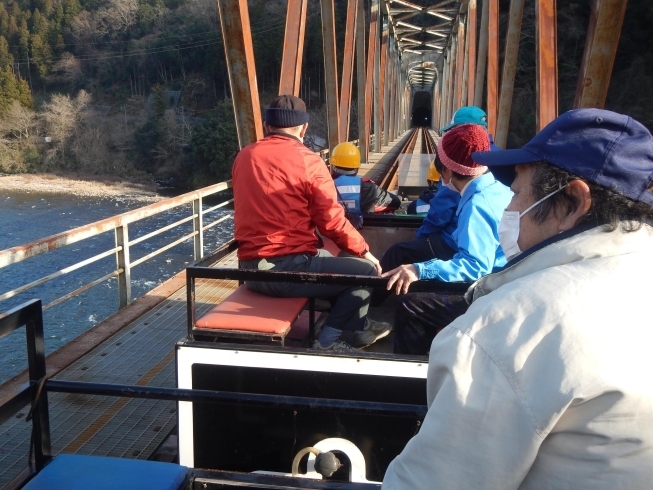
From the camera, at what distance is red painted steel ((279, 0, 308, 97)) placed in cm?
736

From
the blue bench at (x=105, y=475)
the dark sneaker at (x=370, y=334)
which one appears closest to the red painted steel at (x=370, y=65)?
the dark sneaker at (x=370, y=334)

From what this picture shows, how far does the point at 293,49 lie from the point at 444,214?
4.48 meters

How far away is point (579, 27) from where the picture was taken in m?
30.4

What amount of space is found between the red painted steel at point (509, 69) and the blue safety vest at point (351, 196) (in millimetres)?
6053

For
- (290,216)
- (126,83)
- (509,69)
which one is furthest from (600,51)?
(126,83)

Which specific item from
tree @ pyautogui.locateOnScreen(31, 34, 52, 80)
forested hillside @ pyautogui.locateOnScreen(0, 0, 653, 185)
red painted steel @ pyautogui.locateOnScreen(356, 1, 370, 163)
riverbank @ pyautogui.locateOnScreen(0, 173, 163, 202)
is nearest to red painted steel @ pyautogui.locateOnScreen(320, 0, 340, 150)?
red painted steel @ pyautogui.locateOnScreen(356, 1, 370, 163)

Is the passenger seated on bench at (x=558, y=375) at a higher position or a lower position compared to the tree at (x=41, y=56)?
lower

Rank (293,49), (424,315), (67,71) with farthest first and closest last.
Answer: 1. (67,71)
2. (293,49)
3. (424,315)

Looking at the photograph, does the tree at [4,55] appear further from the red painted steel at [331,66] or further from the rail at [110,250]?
the rail at [110,250]

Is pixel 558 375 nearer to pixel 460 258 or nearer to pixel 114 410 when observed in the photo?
pixel 460 258

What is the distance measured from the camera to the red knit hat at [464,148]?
319 centimetres

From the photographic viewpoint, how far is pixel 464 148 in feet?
10.5

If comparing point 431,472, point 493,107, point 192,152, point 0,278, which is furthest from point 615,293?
point 192,152

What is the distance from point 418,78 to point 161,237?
6877 cm
